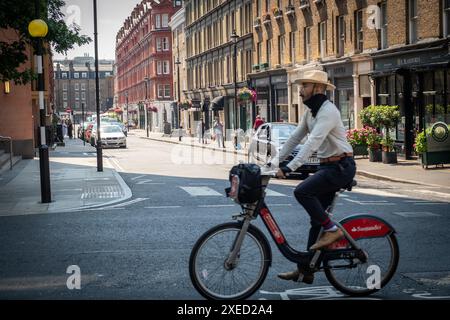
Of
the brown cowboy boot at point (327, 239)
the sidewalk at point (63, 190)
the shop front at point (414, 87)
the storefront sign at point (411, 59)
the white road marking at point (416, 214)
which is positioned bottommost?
the white road marking at point (416, 214)

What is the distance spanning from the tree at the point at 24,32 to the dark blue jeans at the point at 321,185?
33.8 ft

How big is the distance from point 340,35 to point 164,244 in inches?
1068

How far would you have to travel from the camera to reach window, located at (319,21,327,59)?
36.4 metres

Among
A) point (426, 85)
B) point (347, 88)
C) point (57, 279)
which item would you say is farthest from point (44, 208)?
point (347, 88)

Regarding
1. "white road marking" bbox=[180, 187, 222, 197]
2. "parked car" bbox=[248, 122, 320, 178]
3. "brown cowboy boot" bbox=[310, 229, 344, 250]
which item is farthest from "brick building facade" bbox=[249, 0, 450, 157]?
"brown cowboy boot" bbox=[310, 229, 344, 250]

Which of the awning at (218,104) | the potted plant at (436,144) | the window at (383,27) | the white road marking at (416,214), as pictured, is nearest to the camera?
the white road marking at (416,214)

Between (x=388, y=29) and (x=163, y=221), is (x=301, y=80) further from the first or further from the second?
(x=388, y=29)

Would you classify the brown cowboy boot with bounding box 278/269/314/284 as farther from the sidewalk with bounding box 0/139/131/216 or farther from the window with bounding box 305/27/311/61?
the window with bounding box 305/27/311/61

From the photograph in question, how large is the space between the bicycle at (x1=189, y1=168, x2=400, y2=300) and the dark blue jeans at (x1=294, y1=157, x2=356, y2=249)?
22cm

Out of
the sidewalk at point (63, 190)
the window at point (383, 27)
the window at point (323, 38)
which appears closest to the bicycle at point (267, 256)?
the sidewalk at point (63, 190)

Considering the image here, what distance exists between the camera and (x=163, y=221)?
11602mm

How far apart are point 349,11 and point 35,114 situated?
1927 cm

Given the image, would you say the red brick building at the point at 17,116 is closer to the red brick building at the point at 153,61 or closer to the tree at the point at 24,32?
the tree at the point at 24,32

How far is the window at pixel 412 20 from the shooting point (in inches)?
1073
